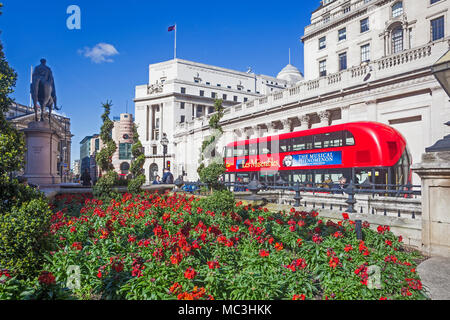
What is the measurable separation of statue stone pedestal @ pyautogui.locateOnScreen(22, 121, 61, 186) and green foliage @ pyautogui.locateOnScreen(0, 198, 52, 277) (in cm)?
1121

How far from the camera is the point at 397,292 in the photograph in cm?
435

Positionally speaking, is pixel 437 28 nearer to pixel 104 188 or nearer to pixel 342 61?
pixel 342 61

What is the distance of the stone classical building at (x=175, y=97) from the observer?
67125 millimetres

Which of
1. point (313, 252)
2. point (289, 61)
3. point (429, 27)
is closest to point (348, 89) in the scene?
point (429, 27)

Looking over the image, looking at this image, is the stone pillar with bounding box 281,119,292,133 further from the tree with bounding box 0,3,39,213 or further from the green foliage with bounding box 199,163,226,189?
the tree with bounding box 0,3,39,213

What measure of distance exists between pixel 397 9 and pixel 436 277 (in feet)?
114

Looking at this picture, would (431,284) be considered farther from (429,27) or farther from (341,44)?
(341,44)

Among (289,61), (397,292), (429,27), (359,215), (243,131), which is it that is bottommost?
(397,292)

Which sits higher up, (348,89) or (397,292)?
(348,89)

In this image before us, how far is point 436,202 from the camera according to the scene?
5.99 metres

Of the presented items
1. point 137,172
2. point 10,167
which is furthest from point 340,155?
point 10,167

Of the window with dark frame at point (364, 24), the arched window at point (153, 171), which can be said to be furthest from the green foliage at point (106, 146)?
the arched window at point (153, 171)
